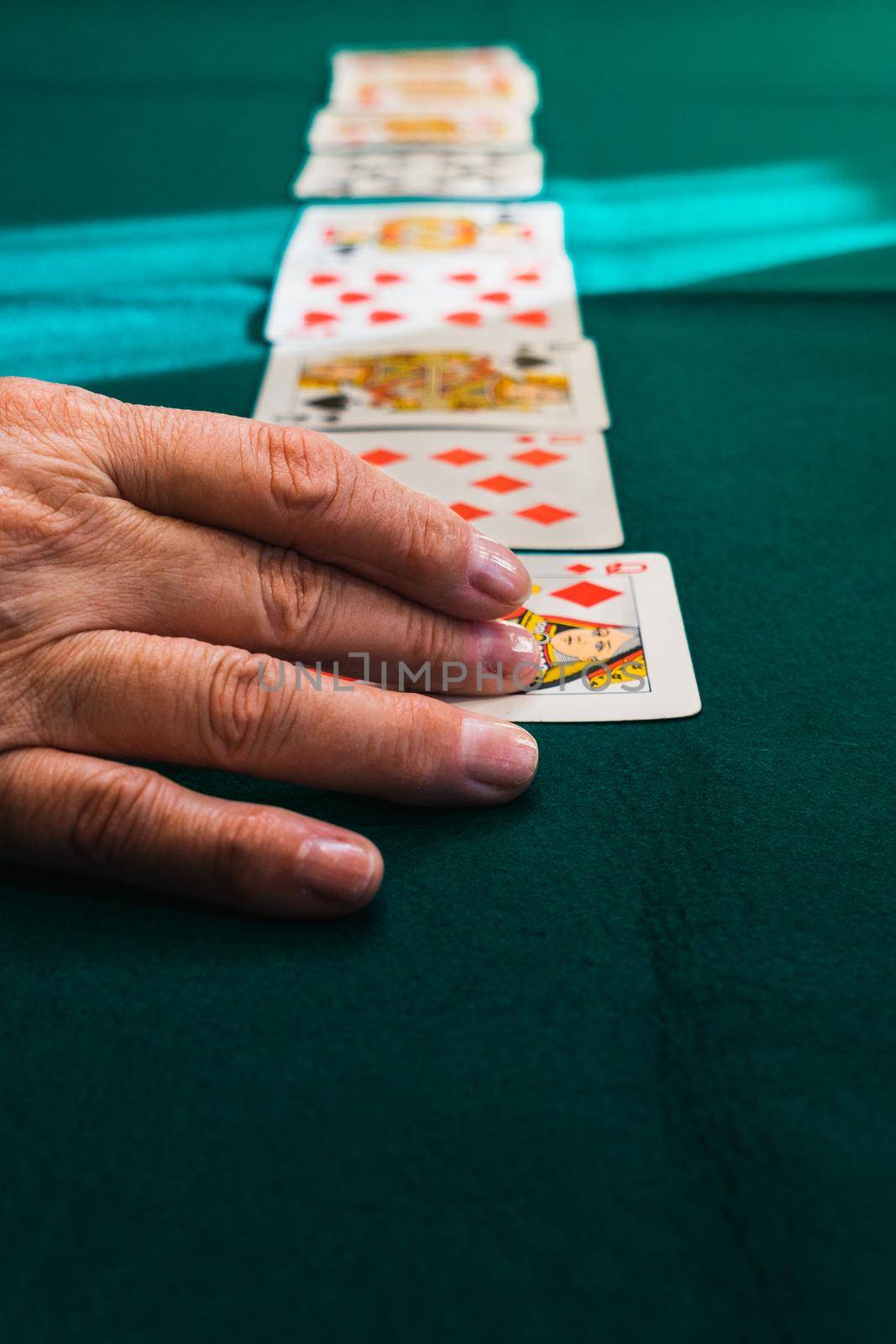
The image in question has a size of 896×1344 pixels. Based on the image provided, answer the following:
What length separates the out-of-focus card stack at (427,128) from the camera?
250 centimetres

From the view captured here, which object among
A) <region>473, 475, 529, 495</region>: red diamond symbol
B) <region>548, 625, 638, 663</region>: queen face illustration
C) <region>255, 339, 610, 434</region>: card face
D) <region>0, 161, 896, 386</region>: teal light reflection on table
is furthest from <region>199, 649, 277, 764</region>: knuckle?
<region>0, 161, 896, 386</region>: teal light reflection on table

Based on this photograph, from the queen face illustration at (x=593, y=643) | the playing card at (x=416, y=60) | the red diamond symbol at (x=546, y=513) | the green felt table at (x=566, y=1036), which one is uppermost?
the playing card at (x=416, y=60)

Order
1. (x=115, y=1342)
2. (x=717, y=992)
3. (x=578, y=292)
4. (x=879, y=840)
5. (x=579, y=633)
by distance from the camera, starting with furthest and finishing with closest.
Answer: (x=578, y=292) < (x=579, y=633) < (x=879, y=840) < (x=717, y=992) < (x=115, y=1342)

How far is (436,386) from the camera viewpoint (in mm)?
1730

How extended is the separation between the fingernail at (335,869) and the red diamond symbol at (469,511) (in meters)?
0.63

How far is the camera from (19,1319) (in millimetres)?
670

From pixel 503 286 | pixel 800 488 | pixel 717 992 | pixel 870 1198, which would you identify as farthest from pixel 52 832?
pixel 503 286

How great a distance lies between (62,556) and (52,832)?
0.69 feet

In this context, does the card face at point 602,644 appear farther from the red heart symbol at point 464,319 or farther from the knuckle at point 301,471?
the red heart symbol at point 464,319

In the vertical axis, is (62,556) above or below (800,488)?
below

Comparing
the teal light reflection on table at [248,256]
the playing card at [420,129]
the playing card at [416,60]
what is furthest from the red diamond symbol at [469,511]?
the playing card at [416,60]

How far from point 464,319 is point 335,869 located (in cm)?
128

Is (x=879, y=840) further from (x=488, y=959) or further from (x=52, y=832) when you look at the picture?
(x=52, y=832)

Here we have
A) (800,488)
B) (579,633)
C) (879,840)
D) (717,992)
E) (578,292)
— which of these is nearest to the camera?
(717,992)
